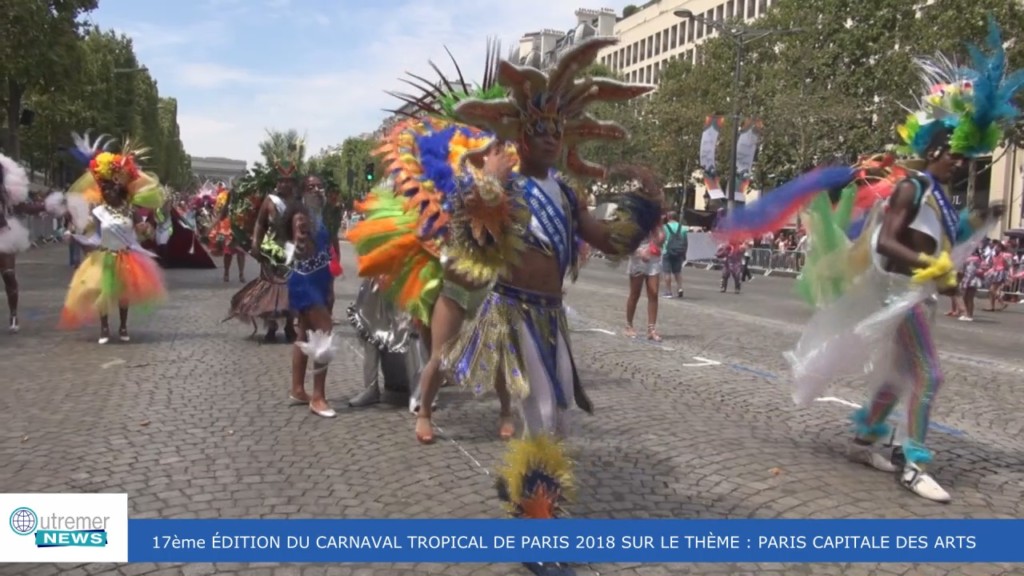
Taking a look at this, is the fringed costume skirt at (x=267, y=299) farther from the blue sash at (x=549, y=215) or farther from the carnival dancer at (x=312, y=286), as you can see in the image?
the blue sash at (x=549, y=215)

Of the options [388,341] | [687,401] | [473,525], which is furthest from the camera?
[687,401]

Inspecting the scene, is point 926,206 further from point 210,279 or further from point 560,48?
point 210,279

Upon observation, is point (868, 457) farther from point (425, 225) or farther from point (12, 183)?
point (12, 183)

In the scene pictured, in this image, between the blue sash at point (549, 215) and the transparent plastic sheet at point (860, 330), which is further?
the transparent plastic sheet at point (860, 330)

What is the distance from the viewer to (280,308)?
892cm

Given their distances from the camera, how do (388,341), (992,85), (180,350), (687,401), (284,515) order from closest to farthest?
(284,515) → (992,85) → (388,341) → (687,401) → (180,350)

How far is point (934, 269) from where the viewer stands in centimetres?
409

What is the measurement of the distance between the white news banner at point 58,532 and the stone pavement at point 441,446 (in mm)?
76

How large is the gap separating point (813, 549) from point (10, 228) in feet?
29.3

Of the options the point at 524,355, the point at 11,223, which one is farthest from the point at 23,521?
the point at 11,223

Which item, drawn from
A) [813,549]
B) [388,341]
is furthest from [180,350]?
[813,549]

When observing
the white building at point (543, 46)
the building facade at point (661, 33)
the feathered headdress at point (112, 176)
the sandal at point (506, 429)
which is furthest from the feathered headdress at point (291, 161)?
the building facade at point (661, 33)

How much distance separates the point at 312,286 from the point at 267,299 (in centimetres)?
350
